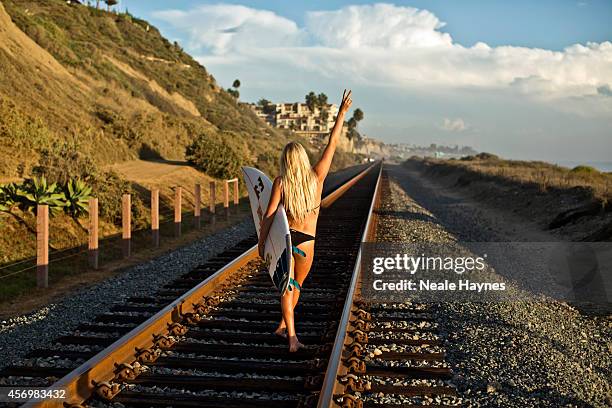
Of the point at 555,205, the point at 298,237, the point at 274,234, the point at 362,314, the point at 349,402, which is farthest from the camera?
the point at 555,205

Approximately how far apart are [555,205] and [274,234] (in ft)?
54.8

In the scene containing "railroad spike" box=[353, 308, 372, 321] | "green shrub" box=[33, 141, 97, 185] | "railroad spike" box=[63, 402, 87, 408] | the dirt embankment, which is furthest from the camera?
the dirt embankment

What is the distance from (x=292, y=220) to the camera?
4.75m

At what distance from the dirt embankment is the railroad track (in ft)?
28.2

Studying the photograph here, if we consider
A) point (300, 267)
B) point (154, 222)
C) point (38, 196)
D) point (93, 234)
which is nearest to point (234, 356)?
point (300, 267)

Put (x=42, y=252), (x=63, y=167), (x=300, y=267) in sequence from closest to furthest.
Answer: (x=300, y=267), (x=42, y=252), (x=63, y=167)

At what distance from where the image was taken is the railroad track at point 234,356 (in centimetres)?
397

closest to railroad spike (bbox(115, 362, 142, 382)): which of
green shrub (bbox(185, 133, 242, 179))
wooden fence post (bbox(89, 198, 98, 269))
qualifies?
wooden fence post (bbox(89, 198, 98, 269))

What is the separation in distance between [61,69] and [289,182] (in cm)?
2865

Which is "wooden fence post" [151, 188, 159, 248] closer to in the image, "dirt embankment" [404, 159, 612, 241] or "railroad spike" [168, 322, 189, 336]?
"railroad spike" [168, 322, 189, 336]

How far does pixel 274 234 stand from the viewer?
4.70 meters

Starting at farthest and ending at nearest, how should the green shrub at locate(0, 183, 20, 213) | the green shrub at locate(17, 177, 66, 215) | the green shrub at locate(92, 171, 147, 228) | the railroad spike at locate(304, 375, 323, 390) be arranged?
the green shrub at locate(92, 171, 147, 228) → the green shrub at locate(17, 177, 66, 215) → the green shrub at locate(0, 183, 20, 213) → the railroad spike at locate(304, 375, 323, 390)

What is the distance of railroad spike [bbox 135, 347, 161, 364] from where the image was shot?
15.3 feet

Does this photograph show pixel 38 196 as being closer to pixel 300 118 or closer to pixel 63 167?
pixel 63 167
